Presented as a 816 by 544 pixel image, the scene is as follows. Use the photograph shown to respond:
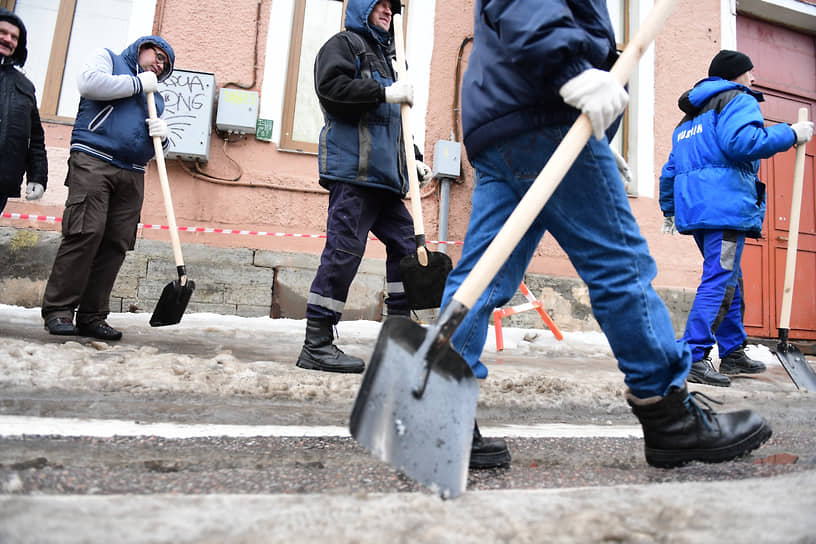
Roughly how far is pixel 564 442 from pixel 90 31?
5.82 m

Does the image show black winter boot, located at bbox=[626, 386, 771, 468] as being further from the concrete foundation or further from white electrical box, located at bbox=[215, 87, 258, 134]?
white electrical box, located at bbox=[215, 87, 258, 134]

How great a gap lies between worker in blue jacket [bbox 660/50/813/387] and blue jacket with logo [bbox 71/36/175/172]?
3.52 metres

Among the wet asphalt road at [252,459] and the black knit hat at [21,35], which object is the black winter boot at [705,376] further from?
the black knit hat at [21,35]

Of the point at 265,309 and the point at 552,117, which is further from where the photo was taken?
the point at 265,309

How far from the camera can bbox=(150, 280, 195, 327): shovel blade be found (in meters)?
3.32

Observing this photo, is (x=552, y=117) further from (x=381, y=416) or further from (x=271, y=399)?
(x=271, y=399)

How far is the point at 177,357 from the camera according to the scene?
2520 mm

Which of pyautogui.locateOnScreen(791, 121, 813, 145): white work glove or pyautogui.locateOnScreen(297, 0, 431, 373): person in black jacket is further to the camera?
pyautogui.locateOnScreen(791, 121, 813, 145): white work glove

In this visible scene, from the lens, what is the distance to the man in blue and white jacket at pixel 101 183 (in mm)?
3102

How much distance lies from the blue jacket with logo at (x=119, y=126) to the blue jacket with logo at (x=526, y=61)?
2.59 m

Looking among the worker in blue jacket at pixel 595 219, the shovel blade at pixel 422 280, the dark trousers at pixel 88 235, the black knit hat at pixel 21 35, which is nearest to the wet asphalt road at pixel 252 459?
the worker in blue jacket at pixel 595 219

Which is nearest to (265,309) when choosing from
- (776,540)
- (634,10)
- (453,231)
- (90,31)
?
(453,231)

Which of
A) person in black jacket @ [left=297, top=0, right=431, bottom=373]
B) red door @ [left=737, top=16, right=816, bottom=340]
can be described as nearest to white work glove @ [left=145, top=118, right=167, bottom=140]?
person in black jacket @ [left=297, top=0, right=431, bottom=373]

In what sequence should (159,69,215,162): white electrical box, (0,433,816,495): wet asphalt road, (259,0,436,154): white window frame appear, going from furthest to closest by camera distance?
(259,0,436,154): white window frame → (159,69,215,162): white electrical box → (0,433,816,495): wet asphalt road
